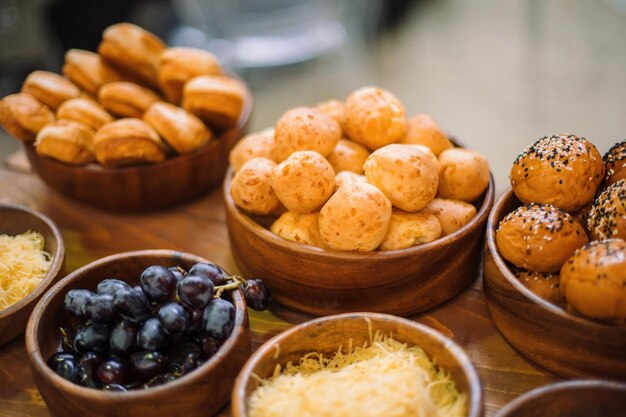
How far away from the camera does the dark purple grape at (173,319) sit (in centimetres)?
113

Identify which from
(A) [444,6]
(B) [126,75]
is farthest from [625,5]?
(B) [126,75]

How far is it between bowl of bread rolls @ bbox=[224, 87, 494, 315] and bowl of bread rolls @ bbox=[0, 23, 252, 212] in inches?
11.5

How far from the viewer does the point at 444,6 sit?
4.72 meters

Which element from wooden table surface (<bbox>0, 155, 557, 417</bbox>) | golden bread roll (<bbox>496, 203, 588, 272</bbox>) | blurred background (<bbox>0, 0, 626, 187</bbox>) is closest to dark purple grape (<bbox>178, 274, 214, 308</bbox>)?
wooden table surface (<bbox>0, 155, 557, 417</bbox>)

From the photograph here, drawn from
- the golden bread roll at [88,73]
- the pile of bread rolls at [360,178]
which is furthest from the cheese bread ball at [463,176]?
the golden bread roll at [88,73]

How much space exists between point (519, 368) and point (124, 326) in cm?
76

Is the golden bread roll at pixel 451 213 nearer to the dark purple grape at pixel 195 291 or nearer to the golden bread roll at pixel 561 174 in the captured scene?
the golden bread roll at pixel 561 174

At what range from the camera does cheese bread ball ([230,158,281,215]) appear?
139 cm

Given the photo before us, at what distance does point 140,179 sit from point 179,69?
0.35 meters

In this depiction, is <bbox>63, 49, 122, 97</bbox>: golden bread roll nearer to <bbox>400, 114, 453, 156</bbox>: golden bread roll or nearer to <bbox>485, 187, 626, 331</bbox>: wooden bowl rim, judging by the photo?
<bbox>400, 114, 453, 156</bbox>: golden bread roll

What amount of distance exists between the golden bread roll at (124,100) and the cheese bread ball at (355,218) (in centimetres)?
76

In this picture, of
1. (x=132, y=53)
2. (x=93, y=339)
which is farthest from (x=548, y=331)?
(x=132, y=53)

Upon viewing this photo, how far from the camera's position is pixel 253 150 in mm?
1531

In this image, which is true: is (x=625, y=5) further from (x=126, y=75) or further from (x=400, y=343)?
(x=400, y=343)
